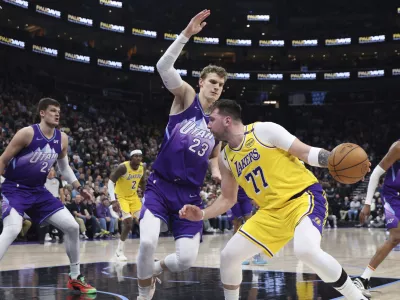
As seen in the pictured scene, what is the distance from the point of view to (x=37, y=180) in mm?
7152

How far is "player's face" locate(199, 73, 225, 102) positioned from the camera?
18.6ft

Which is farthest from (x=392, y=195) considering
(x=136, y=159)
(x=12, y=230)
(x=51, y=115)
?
(x=136, y=159)

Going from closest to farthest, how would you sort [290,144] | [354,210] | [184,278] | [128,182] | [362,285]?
[290,144] → [362,285] → [184,278] → [128,182] → [354,210]

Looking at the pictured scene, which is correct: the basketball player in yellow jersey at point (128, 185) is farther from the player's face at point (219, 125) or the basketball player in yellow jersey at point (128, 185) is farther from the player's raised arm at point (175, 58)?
the player's face at point (219, 125)

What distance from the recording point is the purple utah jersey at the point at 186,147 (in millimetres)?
5676

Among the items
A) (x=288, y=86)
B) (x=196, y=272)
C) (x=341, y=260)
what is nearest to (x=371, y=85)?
(x=288, y=86)

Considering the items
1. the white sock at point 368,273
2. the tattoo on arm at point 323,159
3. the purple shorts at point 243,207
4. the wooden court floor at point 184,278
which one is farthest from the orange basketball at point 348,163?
the purple shorts at point 243,207

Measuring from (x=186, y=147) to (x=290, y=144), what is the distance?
1.46 metres

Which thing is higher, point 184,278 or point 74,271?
point 74,271

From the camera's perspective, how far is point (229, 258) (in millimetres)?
4676

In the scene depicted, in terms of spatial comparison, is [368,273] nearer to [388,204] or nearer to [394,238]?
[394,238]

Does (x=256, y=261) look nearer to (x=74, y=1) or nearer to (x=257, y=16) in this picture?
(x=74, y=1)

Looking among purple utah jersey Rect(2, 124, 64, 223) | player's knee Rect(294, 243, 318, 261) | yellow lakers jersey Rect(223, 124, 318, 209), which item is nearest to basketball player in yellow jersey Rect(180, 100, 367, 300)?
yellow lakers jersey Rect(223, 124, 318, 209)

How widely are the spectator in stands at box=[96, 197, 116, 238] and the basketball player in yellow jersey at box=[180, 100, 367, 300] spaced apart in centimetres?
1259
